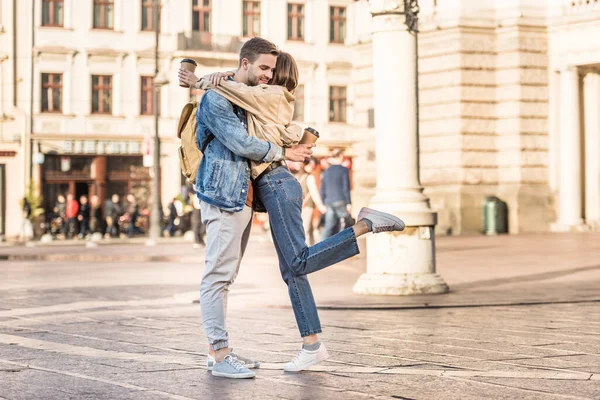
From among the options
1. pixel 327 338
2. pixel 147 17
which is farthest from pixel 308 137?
pixel 147 17

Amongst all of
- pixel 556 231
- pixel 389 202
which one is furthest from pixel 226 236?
pixel 556 231

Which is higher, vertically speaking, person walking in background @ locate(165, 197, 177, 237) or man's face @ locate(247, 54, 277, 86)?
man's face @ locate(247, 54, 277, 86)

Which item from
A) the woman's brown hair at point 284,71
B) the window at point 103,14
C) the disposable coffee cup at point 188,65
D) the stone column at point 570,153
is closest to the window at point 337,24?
the window at point 103,14

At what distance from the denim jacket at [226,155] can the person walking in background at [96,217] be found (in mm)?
40015

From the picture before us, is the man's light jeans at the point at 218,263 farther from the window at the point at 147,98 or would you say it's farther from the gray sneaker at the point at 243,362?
the window at the point at 147,98

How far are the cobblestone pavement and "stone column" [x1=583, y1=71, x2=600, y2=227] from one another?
15.7 meters

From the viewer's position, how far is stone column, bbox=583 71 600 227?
32844 mm

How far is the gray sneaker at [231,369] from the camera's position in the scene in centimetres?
688

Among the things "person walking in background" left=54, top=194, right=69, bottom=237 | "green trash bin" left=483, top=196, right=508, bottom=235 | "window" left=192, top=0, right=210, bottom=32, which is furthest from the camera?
"window" left=192, top=0, right=210, bottom=32

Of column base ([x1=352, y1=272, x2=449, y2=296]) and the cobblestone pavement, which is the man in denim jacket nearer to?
the cobblestone pavement

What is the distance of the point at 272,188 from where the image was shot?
7.08 metres

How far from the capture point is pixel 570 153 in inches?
1276

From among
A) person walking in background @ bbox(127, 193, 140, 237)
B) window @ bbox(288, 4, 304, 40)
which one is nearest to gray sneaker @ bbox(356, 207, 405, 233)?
person walking in background @ bbox(127, 193, 140, 237)

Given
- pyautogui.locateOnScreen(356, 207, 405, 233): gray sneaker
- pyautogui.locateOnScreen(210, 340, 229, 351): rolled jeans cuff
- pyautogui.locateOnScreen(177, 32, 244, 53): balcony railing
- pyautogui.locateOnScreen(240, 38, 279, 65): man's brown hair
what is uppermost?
pyautogui.locateOnScreen(177, 32, 244, 53): balcony railing
